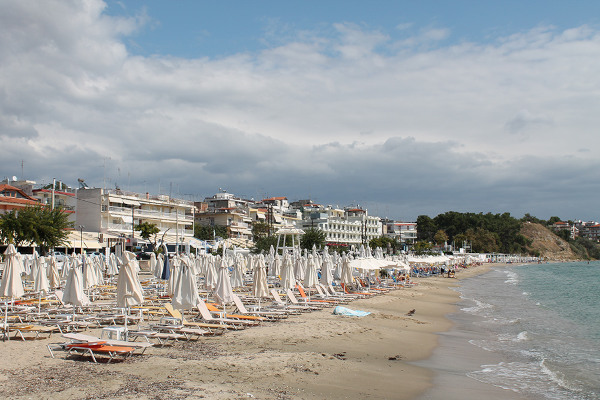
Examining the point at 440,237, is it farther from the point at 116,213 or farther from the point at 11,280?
the point at 11,280

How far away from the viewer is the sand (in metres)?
7.78

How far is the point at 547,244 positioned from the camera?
180500 millimetres

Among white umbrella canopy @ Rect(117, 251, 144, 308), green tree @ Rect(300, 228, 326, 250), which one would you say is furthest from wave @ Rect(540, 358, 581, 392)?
green tree @ Rect(300, 228, 326, 250)

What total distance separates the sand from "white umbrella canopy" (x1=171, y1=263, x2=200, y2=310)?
0.96 metres

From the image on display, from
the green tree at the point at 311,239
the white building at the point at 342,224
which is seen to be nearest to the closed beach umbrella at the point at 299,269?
the green tree at the point at 311,239

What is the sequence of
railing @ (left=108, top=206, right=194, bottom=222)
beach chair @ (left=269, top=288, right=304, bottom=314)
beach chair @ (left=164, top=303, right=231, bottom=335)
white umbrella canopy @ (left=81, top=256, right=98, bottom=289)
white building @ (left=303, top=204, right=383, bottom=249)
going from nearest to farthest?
1. beach chair @ (left=164, top=303, right=231, bottom=335)
2. white umbrella canopy @ (left=81, top=256, right=98, bottom=289)
3. beach chair @ (left=269, top=288, right=304, bottom=314)
4. railing @ (left=108, top=206, right=194, bottom=222)
5. white building @ (left=303, top=204, right=383, bottom=249)

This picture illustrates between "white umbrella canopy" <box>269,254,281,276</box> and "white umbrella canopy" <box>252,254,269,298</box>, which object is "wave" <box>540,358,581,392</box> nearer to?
"white umbrella canopy" <box>252,254,269,298</box>

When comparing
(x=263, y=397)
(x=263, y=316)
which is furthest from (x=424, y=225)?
(x=263, y=397)

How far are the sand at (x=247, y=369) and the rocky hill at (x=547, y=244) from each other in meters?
175

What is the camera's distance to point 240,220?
84312 mm

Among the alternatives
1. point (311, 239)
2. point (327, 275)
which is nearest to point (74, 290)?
point (327, 275)

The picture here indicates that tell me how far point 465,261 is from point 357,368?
299 feet

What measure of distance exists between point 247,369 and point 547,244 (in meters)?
193

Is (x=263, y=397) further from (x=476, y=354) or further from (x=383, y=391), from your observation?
(x=476, y=354)
